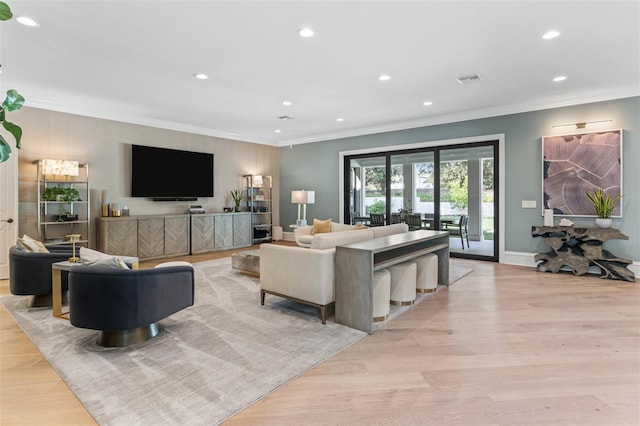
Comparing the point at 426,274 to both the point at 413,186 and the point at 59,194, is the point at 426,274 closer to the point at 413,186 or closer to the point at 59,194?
the point at 413,186

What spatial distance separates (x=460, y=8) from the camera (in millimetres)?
2947

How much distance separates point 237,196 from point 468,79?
5.90 meters

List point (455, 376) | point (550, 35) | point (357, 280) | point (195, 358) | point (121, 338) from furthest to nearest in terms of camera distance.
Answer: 1. point (550, 35)
2. point (357, 280)
3. point (121, 338)
4. point (195, 358)
5. point (455, 376)

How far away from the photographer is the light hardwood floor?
1.95m

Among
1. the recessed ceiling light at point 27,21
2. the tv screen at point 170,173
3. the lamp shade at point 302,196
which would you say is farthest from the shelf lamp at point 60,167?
the lamp shade at point 302,196

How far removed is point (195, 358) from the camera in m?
2.63

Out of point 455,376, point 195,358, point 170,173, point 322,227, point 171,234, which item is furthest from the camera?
point 170,173

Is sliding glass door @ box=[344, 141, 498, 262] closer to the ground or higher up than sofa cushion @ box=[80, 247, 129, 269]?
higher up

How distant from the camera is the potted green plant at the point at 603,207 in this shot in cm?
512

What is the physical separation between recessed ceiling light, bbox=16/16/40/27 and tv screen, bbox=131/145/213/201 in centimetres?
360

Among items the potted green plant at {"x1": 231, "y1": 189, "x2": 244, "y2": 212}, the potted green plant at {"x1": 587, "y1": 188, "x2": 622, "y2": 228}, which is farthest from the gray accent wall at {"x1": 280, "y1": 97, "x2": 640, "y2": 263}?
the potted green plant at {"x1": 231, "y1": 189, "x2": 244, "y2": 212}

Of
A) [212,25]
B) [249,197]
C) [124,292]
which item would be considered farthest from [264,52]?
[249,197]

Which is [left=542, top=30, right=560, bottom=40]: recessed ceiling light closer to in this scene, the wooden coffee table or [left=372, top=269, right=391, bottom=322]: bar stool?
[left=372, top=269, right=391, bottom=322]: bar stool

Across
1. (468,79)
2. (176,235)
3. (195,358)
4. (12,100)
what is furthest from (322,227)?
(12,100)
